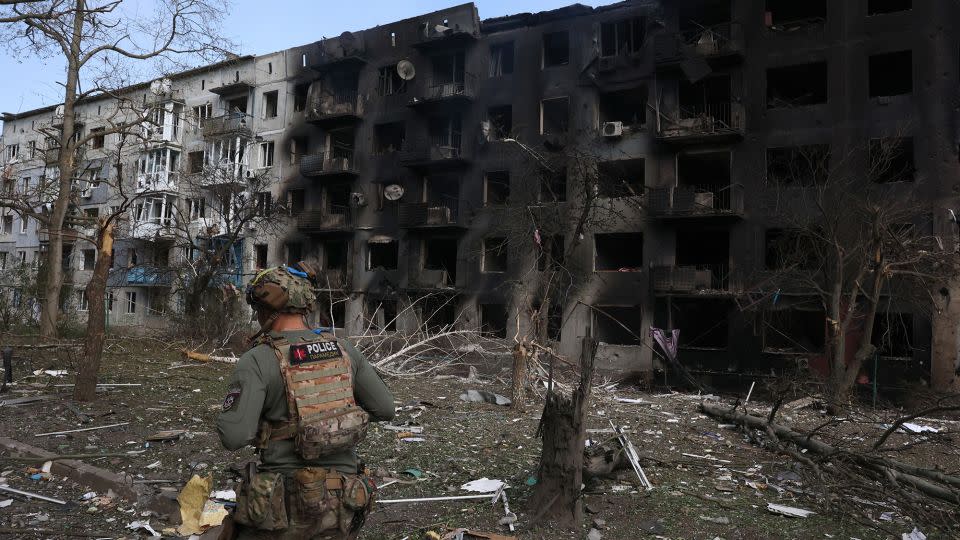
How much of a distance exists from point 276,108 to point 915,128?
29709mm

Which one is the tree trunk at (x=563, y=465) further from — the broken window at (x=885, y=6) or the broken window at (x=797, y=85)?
the broken window at (x=885, y=6)

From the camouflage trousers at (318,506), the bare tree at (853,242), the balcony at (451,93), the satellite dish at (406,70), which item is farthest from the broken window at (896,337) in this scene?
the satellite dish at (406,70)

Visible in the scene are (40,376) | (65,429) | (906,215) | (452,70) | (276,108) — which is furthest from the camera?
(276,108)

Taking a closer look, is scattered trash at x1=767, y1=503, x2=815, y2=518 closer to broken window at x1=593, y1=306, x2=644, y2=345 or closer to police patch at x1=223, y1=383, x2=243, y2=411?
police patch at x1=223, y1=383, x2=243, y2=411

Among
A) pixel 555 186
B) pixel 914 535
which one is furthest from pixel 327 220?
pixel 914 535

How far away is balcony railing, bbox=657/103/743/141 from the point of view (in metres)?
21.1

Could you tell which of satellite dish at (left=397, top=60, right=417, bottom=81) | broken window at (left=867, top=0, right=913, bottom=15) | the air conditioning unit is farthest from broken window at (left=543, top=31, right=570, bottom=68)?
broken window at (left=867, top=0, right=913, bottom=15)

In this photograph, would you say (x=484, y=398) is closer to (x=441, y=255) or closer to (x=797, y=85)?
(x=441, y=255)

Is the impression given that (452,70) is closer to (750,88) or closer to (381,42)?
(381,42)

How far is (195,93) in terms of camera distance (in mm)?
38219

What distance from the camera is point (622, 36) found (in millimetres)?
24844

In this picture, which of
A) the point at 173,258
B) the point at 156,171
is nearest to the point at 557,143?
the point at 173,258

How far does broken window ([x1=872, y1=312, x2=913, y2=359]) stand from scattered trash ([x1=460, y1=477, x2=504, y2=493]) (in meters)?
16.8

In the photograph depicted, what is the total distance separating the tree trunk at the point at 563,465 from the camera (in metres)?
5.29
